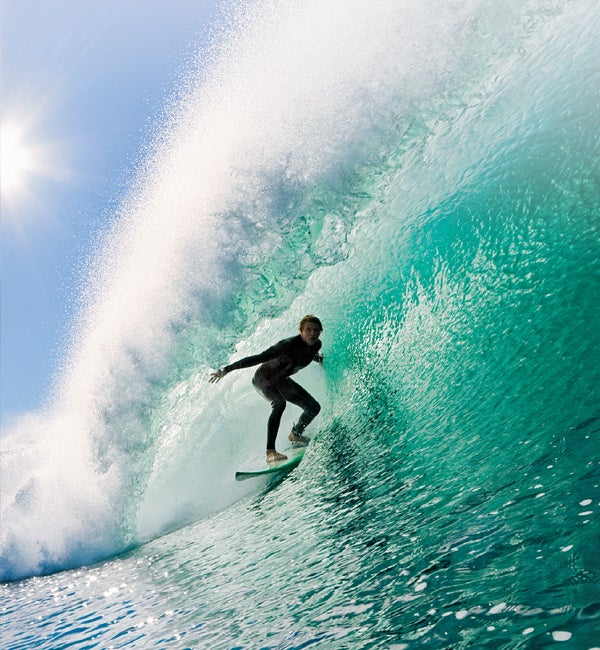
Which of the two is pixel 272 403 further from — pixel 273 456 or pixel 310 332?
pixel 310 332

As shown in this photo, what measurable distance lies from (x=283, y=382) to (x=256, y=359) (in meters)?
0.85

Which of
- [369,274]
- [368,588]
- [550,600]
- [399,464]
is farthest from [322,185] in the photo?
[550,600]

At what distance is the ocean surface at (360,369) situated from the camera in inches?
89.1

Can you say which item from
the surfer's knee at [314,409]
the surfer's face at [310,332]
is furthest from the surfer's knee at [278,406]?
the surfer's face at [310,332]

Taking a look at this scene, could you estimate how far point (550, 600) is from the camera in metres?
1.59

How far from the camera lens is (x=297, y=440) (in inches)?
247

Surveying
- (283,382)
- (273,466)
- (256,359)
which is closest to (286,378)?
(283,382)

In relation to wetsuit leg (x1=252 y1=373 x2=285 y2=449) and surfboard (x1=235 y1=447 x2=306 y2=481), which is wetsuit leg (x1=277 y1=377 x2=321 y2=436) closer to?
wetsuit leg (x1=252 y1=373 x2=285 y2=449)

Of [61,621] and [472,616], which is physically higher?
[61,621]

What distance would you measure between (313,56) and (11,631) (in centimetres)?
716

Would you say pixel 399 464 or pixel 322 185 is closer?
pixel 399 464

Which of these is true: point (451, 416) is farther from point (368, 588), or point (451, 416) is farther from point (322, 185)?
point (322, 185)

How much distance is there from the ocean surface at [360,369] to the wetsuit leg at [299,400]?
24 centimetres

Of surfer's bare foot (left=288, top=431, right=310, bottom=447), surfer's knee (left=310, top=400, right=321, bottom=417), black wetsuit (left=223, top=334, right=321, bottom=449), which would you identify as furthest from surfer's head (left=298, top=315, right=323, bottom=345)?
surfer's bare foot (left=288, top=431, right=310, bottom=447)
